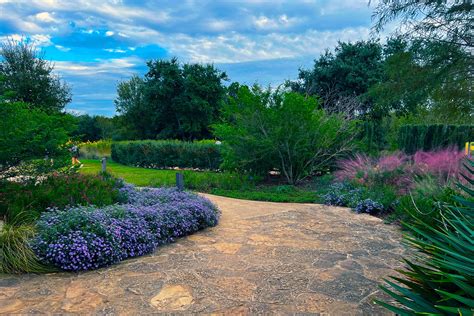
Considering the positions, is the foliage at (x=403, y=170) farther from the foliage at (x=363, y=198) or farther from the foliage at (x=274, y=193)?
the foliage at (x=274, y=193)

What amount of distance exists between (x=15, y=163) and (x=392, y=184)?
7.10m

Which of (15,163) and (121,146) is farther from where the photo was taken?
(121,146)

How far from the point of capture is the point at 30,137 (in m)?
5.53

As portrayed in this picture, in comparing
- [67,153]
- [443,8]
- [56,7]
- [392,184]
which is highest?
[443,8]

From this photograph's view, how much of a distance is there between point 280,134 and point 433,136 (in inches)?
208

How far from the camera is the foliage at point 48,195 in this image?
491 centimetres

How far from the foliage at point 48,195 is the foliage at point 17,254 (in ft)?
1.61

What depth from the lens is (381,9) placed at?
9.66 metres

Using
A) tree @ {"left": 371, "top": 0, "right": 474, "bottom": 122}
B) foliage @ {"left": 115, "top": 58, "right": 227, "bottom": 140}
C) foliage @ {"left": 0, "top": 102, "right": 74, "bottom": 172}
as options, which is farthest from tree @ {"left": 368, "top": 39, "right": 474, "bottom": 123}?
foliage @ {"left": 115, "top": 58, "right": 227, "bottom": 140}

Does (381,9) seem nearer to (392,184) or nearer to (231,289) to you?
(392,184)

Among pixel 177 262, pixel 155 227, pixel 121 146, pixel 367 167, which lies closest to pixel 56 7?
pixel 155 227

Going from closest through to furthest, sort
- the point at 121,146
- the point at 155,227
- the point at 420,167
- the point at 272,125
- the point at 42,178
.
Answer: the point at 155,227, the point at 42,178, the point at 420,167, the point at 272,125, the point at 121,146

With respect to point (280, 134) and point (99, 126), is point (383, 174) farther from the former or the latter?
point (99, 126)

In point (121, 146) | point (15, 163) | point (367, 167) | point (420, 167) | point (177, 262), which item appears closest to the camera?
point (177, 262)
